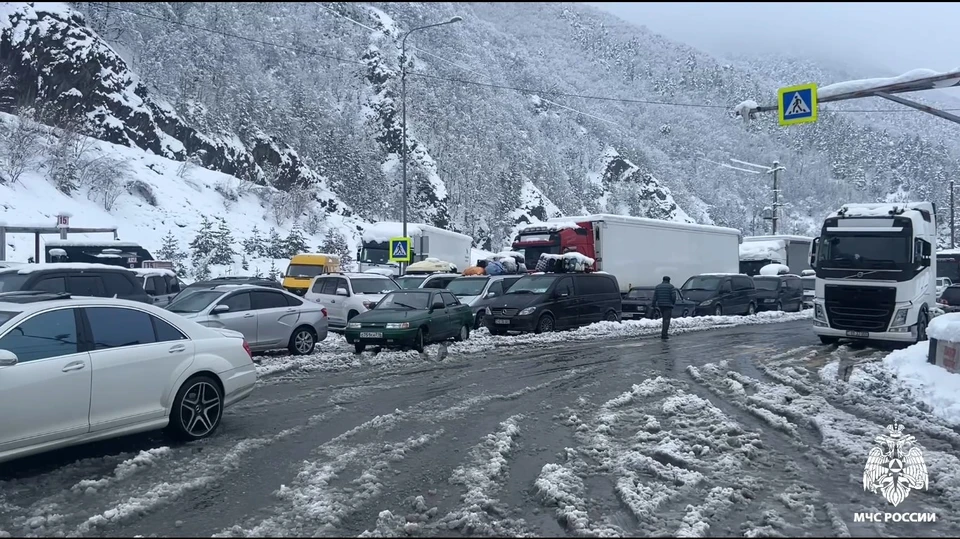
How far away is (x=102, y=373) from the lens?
6770mm

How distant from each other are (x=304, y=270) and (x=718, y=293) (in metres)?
16.2

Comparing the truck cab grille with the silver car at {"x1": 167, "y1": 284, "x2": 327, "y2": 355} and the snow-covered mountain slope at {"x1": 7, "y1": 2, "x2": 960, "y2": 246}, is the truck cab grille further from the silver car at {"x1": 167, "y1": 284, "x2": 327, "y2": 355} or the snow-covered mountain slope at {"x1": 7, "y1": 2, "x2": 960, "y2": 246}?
the silver car at {"x1": 167, "y1": 284, "x2": 327, "y2": 355}

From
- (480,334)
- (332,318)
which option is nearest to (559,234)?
(480,334)

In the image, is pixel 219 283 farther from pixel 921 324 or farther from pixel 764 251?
pixel 764 251

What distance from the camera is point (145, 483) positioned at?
244 inches

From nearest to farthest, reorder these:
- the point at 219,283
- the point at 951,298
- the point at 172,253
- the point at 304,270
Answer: the point at 219,283
the point at 951,298
the point at 304,270
the point at 172,253

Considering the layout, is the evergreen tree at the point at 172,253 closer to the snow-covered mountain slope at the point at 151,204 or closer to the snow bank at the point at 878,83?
the snow-covered mountain slope at the point at 151,204

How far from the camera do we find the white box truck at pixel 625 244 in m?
26.8

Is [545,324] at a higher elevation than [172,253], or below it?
below

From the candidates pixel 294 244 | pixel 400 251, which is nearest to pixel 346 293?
pixel 400 251

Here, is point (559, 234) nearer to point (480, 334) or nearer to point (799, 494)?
point (480, 334)

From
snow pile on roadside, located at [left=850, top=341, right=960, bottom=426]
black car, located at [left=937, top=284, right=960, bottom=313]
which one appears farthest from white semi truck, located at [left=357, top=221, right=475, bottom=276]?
snow pile on roadside, located at [left=850, top=341, right=960, bottom=426]

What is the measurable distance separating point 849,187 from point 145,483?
96.2m

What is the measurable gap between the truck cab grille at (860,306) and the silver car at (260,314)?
12.0 metres
